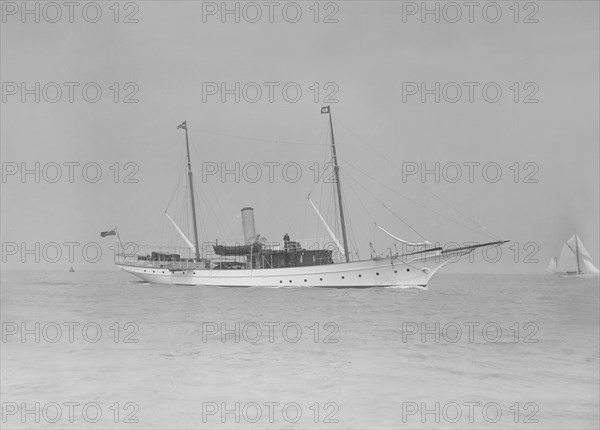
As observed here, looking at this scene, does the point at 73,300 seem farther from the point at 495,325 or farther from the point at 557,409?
the point at 557,409

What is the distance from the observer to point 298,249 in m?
26.6

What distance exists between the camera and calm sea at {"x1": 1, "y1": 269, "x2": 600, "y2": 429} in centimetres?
693

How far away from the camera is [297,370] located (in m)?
9.30

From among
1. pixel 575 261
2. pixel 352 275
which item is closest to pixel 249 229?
pixel 352 275

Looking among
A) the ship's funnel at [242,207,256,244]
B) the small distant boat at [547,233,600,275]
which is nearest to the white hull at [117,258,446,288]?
the ship's funnel at [242,207,256,244]

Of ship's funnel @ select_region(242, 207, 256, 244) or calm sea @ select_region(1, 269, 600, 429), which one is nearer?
calm sea @ select_region(1, 269, 600, 429)

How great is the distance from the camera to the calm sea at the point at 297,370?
693cm

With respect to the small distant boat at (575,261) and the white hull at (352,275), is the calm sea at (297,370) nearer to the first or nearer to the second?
the white hull at (352,275)

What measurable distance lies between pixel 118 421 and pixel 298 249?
20.1 meters

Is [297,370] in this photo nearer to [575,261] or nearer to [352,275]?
[352,275]

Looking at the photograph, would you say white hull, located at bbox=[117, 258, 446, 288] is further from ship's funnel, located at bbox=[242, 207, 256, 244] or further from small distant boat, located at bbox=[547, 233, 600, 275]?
small distant boat, located at bbox=[547, 233, 600, 275]

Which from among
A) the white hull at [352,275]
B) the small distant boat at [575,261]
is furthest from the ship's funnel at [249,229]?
the small distant boat at [575,261]

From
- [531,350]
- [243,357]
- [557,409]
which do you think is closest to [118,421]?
[243,357]

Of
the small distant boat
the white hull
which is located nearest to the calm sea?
the white hull
